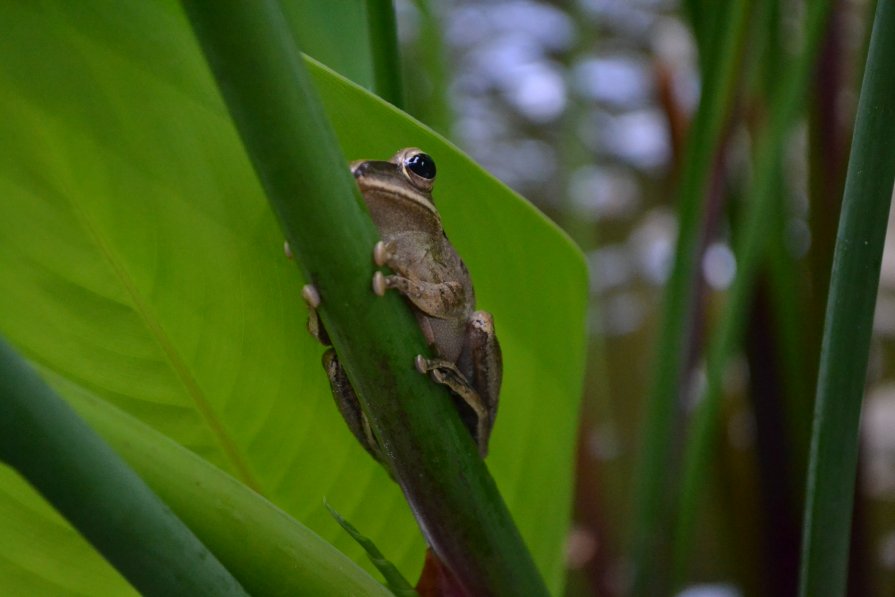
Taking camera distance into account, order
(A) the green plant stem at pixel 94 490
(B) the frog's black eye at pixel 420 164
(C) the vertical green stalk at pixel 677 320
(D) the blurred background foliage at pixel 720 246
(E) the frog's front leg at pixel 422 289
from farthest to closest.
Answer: (D) the blurred background foliage at pixel 720 246
(C) the vertical green stalk at pixel 677 320
(B) the frog's black eye at pixel 420 164
(E) the frog's front leg at pixel 422 289
(A) the green plant stem at pixel 94 490

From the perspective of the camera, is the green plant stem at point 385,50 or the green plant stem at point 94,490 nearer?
the green plant stem at point 94,490

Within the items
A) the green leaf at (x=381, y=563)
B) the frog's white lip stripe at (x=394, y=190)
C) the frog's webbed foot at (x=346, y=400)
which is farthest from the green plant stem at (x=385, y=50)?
the green leaf at (x=381, y=563)

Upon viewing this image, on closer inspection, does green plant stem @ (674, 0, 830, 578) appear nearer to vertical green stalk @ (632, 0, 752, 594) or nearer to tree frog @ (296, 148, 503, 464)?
vertical green stalk @ (632, 0, 752, 594)

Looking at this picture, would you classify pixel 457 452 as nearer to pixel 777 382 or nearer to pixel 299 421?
pixel 299 421

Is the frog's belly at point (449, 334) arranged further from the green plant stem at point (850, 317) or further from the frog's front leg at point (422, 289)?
the green plant stem at point (850, 317)

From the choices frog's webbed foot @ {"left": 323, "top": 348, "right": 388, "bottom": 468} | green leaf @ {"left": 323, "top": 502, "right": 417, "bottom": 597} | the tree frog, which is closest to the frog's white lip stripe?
the tree frog

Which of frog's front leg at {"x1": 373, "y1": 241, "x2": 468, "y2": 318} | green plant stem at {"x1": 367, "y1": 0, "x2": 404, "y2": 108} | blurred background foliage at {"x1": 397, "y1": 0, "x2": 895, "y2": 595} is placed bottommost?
blurred background foliage at {"x1": 397, "y1": 0, "x2": 895, "y2": 595}

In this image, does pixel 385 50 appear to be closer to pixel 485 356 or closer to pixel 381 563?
pixel 485 356
